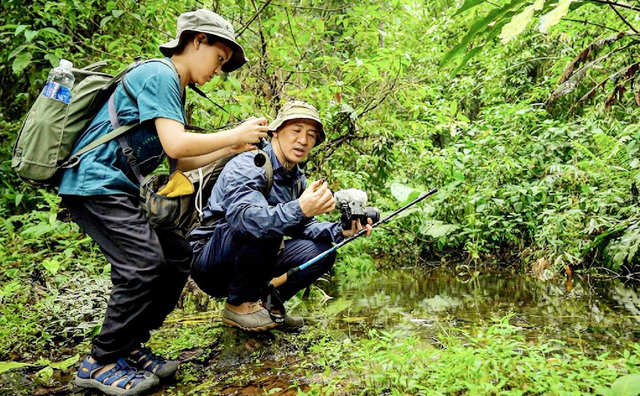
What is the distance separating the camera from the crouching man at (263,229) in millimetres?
2822

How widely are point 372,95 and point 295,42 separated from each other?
1.45 metres

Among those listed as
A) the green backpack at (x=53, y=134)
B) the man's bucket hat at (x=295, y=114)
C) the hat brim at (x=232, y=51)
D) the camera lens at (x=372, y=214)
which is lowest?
the camera lens at (x=372, y=214)

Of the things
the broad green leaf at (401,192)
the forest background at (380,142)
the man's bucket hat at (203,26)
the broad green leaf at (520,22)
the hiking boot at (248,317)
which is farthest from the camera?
the broad green leaf at (401,192)

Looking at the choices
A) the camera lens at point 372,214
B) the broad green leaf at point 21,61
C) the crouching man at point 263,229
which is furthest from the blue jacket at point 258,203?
the broad green leaf at point 21,61

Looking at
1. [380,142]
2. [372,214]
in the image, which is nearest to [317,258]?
[372,214]

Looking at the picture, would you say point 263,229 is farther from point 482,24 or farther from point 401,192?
point 401,192

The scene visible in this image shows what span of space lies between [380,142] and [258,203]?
130 inches

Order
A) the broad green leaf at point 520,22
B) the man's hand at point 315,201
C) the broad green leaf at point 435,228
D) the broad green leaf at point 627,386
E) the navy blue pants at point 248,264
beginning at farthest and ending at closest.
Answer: the broad green leaf at point 435,228, the navy blue pants at point 248,264, the man's hand at point 315,201, the broad green leaf at point 520,22, the broad green leaf at point 627,386

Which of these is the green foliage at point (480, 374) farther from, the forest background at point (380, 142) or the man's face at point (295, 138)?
the forest background at point (380, 142)

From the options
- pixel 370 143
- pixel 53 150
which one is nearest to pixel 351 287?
pixel 370 143

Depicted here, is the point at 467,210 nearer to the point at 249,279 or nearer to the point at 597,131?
the point at 597,131

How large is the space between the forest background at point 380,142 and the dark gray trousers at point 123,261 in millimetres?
1134

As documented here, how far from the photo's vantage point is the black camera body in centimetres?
333

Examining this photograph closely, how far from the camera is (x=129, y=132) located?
98.6 inches
